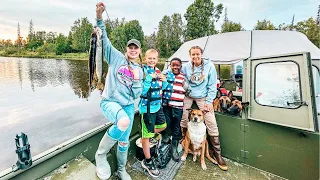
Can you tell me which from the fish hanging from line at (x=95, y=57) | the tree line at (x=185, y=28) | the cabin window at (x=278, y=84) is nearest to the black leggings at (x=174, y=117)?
the cabin window at (x=278, y=84)

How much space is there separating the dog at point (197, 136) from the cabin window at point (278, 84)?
87 cm

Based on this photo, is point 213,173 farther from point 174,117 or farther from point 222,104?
point 222,104

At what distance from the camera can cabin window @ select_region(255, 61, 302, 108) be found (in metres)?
2.25

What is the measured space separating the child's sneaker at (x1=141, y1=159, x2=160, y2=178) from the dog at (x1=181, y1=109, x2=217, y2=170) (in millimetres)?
612

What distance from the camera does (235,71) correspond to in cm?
671

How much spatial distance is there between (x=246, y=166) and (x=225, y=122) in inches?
28.4

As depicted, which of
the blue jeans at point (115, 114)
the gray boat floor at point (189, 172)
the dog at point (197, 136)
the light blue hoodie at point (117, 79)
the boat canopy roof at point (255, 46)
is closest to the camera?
the blue jeans at point (115, 114)

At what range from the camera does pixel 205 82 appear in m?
2.77

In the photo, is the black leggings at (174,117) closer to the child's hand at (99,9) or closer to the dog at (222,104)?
the dog at (222,104)

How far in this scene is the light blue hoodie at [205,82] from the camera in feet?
8.98

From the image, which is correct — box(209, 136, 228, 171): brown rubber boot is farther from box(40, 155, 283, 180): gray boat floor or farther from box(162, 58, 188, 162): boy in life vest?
box(162, 58, 188, 162): boy in life vest

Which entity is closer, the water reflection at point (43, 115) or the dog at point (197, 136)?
the dog at point (197, 136)

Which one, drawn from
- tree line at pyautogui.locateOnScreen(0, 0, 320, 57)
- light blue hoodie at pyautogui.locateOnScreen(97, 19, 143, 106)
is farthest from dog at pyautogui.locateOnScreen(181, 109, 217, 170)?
tree line at pyautogui.locateOnScreen(0, 0, 320, 57)

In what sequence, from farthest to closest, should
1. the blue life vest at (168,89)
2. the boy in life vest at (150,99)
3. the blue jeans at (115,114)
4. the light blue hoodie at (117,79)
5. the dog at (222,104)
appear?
the dog at (222,104) → the blue life vest at (168,89) → the boy in life vest at (150,99) → the light blue hoodie at (117,79) → the blue jeans at (115,114)
